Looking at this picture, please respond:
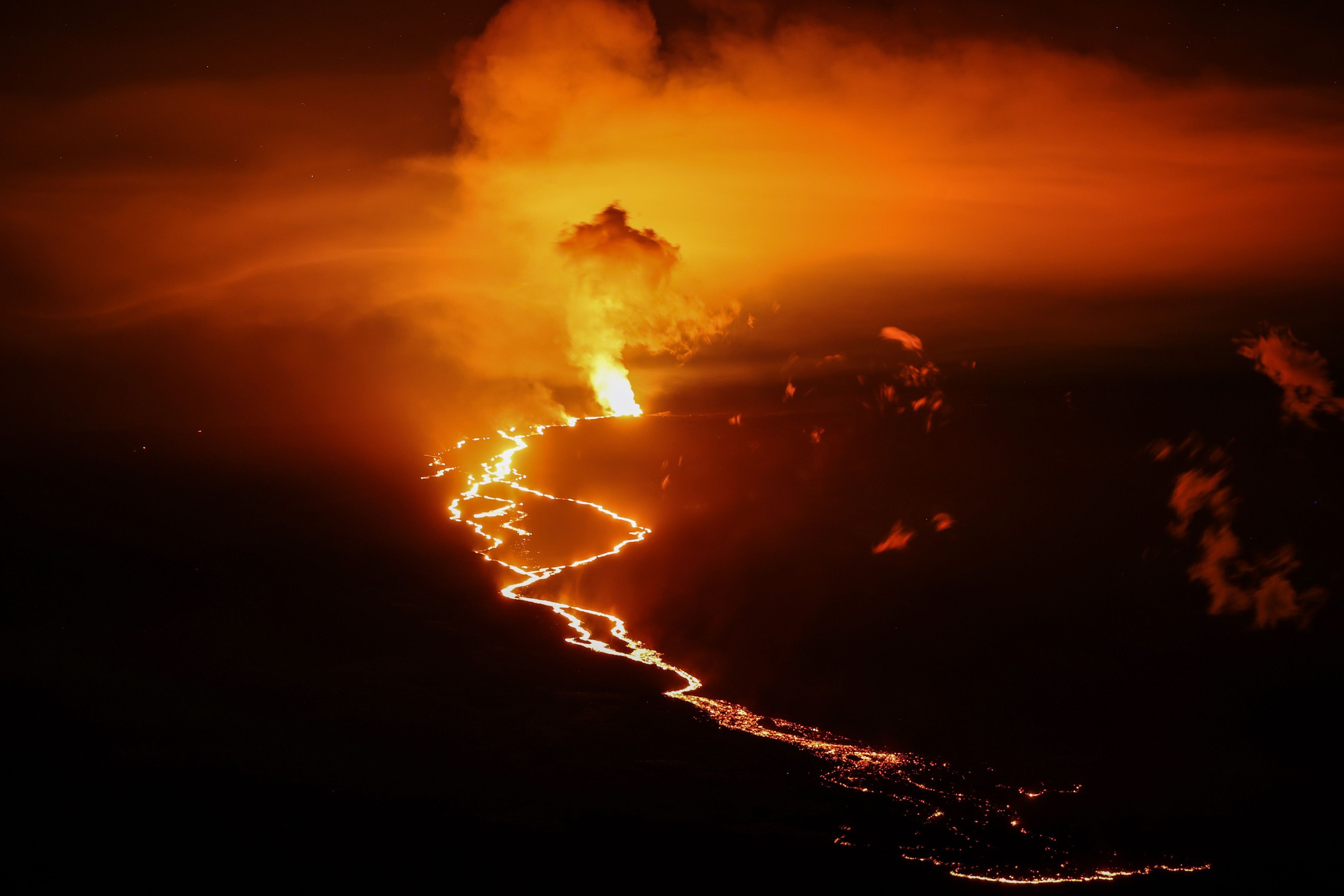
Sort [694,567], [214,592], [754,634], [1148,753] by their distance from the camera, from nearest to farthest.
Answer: [1148,753] < [754,634] < [214,592] < [694,567]

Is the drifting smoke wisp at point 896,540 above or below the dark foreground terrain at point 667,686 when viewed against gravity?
above

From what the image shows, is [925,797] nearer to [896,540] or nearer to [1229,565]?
[896,540]

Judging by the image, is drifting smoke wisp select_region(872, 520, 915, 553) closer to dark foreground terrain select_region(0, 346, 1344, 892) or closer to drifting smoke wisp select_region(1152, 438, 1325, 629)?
dark foreground terrain select_region(0, 346, 1344, 892)

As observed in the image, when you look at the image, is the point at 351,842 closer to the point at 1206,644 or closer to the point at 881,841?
the point at 881,841

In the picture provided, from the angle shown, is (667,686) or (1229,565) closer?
(667,686)

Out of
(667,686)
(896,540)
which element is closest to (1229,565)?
(896,540)

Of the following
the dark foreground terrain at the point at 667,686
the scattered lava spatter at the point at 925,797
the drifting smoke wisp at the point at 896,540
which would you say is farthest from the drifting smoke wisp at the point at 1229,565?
the scattered lava spatter at the point at 925,797

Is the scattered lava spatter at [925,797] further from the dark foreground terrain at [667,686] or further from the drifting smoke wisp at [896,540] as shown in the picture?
the drifting smoke wisp at [896,540]

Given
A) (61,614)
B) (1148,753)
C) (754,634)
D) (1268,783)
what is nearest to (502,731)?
(754,634)
